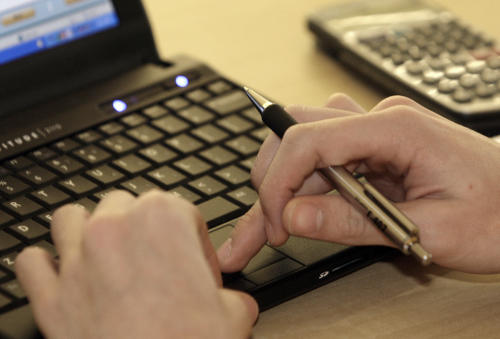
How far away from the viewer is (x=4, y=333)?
43cm

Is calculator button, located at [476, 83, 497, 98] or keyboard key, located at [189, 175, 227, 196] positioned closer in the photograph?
keyboard key, located at [189, 175, 227, 196]

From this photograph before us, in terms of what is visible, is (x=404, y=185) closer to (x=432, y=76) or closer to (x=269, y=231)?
(x=269, y=231)

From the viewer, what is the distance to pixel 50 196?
53 cm

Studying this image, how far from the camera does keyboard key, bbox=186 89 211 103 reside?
67 centimetres

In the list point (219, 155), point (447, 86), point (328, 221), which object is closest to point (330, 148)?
point (328, 221)

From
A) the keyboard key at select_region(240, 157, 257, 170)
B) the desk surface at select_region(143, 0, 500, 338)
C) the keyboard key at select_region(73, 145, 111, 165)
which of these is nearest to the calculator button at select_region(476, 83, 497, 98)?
the desk surface at select_region(143, 0, 500, 338)

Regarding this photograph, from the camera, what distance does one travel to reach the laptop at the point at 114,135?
49 centimetres

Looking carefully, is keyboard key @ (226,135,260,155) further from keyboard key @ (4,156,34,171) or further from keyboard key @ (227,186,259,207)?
keyboard key @ (4,156,34,171)

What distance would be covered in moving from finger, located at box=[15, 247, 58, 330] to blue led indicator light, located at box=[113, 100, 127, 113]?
22 cm

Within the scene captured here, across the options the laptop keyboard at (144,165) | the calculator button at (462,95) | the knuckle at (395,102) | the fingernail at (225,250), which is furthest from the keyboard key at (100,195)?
the calculator button at (462,95)

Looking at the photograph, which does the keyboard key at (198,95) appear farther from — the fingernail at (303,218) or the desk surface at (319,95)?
the fingernail at (303,218)

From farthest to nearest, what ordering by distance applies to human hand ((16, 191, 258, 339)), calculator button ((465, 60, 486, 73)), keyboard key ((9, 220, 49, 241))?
calculator button ((465, 60, 486, 73)) → keyboard key ((9, 220, 49, 241)) → human hand ((16, 191, 258, 339))

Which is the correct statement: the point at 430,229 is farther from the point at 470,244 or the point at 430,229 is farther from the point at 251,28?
the point at 251,28

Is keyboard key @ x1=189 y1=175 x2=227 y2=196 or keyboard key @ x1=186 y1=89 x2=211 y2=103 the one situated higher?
keyboard key @ x1=186 y1=89 x2=211 y2=103
